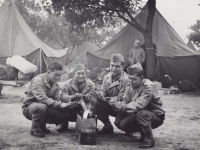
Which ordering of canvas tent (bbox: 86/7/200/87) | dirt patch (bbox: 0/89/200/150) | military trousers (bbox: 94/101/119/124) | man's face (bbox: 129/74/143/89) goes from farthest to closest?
canvas tent (bbox: 86/7/200/87) < military trousers (bbox: 94/101/119/124) < man's face (bbox: 129/74/143/89) < dirt patch (bbox: 0/89/200/150)

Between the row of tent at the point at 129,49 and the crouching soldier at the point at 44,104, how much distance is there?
818cm

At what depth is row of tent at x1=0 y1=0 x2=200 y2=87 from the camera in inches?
482

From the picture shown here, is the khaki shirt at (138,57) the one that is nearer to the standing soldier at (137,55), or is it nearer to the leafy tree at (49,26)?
the standing soldier at (137,55)

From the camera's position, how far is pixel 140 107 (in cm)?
366

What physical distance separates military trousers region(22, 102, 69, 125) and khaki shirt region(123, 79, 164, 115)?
1.03m

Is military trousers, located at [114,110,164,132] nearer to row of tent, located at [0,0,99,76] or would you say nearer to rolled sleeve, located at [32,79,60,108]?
rolled sleeve, located at [32,79,60,108]

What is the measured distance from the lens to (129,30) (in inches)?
512

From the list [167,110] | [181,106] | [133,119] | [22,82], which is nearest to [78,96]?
[133,119]

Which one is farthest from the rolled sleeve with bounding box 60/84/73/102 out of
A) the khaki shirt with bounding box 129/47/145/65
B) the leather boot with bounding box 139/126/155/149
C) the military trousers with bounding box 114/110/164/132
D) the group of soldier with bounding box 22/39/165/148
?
the khaki shirt with bounding box 129/47/145/65

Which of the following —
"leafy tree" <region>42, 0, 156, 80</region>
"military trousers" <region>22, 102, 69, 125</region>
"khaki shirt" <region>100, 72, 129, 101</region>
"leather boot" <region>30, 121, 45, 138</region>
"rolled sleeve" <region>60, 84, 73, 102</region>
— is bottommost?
"leather boot" <region>30, 121, 45, 138</region>

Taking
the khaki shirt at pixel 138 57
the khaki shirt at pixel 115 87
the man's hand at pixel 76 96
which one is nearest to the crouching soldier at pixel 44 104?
the man's hand at pixel 76 96

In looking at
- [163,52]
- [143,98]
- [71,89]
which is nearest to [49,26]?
[163,52]

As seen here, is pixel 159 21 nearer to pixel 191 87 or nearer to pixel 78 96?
pixel 191 87

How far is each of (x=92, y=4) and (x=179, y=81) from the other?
16.4 ft
